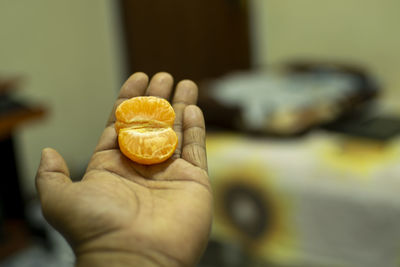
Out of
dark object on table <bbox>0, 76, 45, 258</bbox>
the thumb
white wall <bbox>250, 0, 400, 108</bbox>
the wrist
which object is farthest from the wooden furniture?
white wall <bbox>250, 0, 400, 108</bbox>

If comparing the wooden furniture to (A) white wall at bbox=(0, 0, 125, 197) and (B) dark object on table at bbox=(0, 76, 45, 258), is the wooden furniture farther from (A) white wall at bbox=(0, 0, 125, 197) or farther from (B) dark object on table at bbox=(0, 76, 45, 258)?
(A) white wall at bbox=(0, 0, 125, 197)

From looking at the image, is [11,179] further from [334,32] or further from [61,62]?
[334,32]

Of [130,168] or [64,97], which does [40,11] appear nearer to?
A: [64,97]

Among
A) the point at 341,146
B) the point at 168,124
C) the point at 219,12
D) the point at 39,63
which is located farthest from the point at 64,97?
the point at 168,124

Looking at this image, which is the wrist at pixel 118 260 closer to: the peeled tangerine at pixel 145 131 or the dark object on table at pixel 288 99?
the peeled tangerine at pixel 145 131

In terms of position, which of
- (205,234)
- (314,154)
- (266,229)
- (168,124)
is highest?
(168,124)

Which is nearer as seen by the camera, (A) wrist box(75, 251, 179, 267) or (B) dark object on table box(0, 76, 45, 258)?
(A) wrist box(75, 251, 179, 267)
